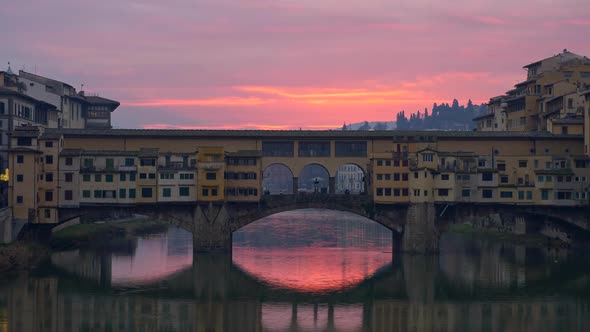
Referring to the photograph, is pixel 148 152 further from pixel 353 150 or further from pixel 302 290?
pixel 302 290

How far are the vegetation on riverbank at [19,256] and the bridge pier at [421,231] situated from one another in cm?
3135

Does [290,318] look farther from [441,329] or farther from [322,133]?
[322,133]

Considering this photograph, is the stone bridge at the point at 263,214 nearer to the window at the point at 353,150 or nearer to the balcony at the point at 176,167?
the balcony at the point at 176,167

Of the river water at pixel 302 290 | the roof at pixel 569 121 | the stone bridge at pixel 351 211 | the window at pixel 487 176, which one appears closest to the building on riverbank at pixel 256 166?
the window at pixel 487 176

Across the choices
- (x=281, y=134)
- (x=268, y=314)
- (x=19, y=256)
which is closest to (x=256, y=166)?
(x=281, y=134)

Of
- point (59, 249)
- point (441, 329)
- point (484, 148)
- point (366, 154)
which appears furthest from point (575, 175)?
point (59, 249)

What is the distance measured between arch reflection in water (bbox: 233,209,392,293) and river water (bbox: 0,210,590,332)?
18cm

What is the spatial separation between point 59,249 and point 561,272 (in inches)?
1703

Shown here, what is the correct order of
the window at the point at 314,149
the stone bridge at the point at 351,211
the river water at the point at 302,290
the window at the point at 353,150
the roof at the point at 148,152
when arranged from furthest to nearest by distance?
the window at the point at 353,150, the window at the point at 314,149, the stone bridge at the point at 351,211, the roof at the point at 148,152, the river water at the point at 302,290

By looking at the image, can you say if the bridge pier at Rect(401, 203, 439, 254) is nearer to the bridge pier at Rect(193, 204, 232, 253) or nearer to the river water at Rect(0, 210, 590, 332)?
the river water at Rect(0, 210, 590, 332)

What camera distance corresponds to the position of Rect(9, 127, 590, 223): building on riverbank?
234 feet

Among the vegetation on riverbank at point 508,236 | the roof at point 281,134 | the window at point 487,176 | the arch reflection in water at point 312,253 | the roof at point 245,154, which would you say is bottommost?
the arch reflection in water at point 312,253

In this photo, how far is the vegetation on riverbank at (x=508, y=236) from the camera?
8099 cm

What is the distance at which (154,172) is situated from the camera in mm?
73312
